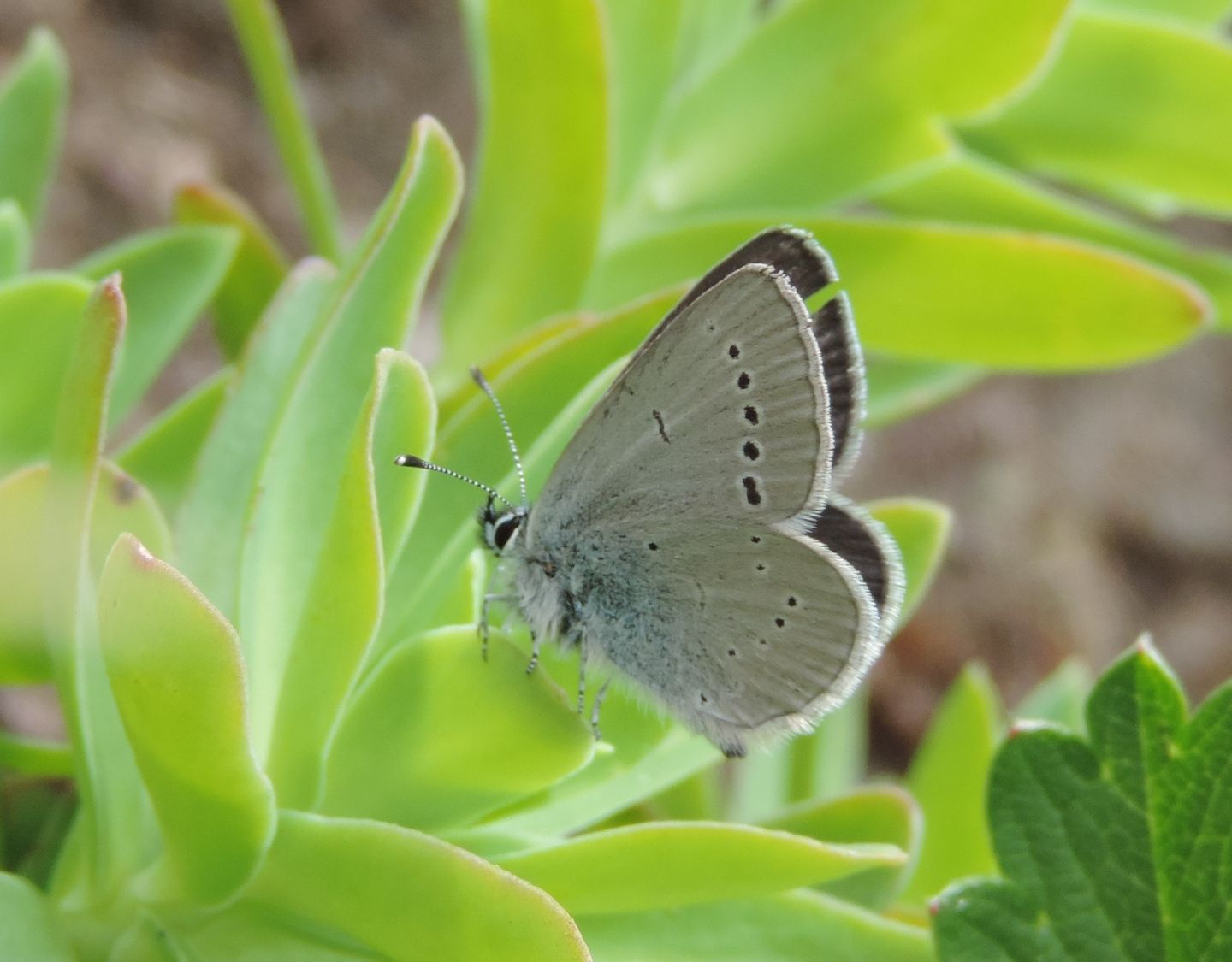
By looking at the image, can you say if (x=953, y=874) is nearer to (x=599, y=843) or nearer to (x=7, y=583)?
(x=599, y=843)

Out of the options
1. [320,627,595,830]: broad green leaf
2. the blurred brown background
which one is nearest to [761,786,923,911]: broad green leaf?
[320,627,595,830]: broad green leaf

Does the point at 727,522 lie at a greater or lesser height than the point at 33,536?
greater

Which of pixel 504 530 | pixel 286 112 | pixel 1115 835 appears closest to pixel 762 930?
pixel 1115 835

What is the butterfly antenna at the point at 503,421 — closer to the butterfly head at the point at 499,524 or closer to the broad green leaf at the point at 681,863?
the butterfly head at the point at 499,524

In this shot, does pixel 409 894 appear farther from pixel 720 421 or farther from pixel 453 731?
pixel 720 421

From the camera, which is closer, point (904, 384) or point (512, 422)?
point (512, 422)

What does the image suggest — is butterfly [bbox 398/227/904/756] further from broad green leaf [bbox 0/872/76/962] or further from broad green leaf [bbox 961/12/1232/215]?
broad green leaf [bbox 961/12/1232/215]

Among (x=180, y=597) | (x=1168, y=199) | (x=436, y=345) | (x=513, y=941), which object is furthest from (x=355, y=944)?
(x=436, y=345)
